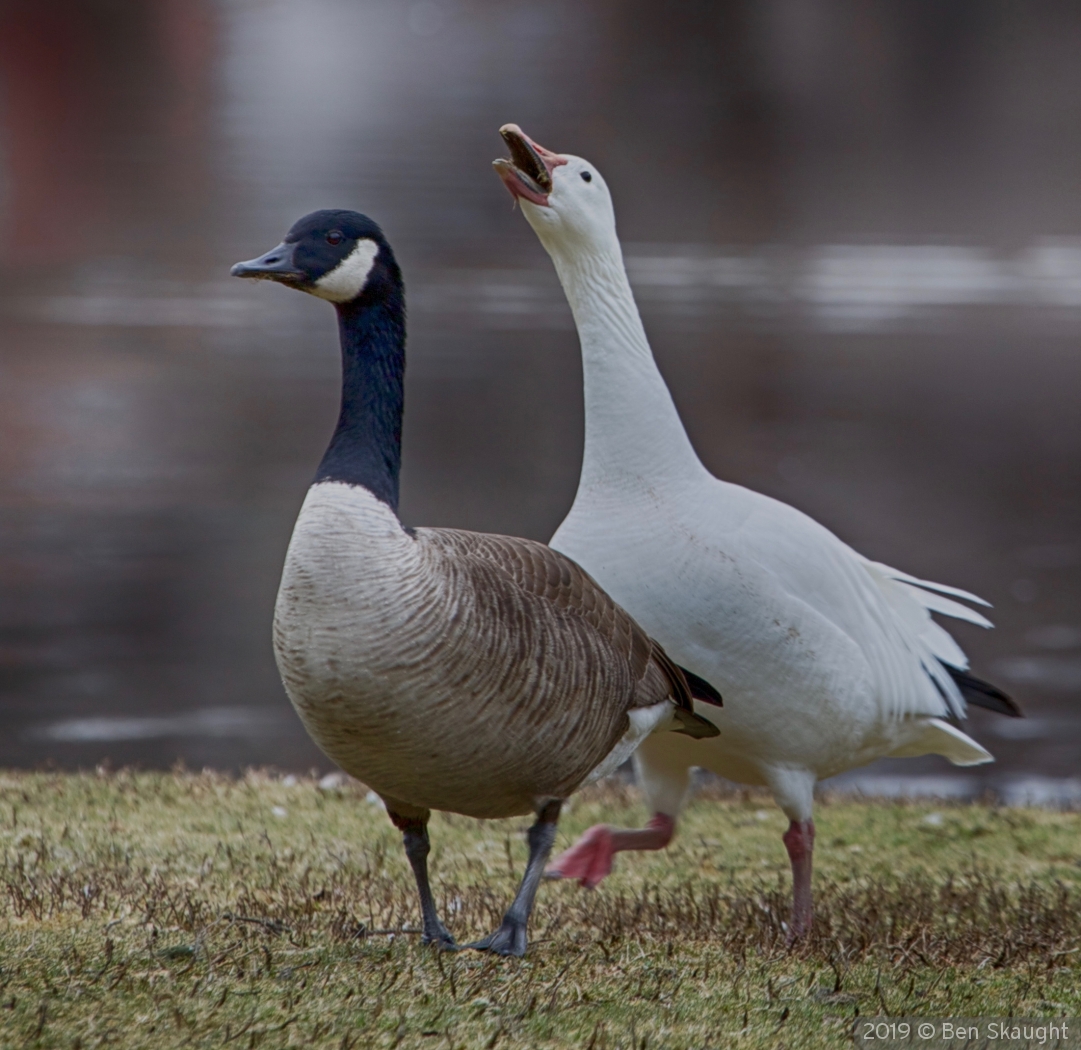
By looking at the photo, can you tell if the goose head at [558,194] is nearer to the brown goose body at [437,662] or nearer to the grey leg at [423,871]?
the brown goose body at [437,662]

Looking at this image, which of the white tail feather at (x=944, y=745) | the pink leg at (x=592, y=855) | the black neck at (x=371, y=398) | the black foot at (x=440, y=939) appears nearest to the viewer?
the black neck at (x=371, y=398)

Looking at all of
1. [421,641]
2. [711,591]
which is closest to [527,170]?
[711,591]

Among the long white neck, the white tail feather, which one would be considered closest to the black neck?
the long white neck

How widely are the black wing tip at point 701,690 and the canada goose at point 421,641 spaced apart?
10 cm

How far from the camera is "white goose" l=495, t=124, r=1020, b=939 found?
466cm

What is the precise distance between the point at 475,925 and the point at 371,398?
1.71m

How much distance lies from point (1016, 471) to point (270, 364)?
39.8 ft

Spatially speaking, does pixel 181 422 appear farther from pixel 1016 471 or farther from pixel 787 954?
pixel 787 954

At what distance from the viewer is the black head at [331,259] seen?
13.4ft

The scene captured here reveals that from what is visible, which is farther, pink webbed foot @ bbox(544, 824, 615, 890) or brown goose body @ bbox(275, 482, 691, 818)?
pink webbed foot @ bbox(544, 824, 615, 890)

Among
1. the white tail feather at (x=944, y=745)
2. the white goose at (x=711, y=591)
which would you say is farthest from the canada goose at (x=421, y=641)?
the white tail feather at (x=944, y=745)

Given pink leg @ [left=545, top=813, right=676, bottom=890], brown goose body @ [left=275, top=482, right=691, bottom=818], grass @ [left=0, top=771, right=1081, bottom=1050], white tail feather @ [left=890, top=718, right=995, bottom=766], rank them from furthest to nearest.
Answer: white tail feather @ [left=890, top=718, right=995, bottom=766] < pink leg @ [left=545, top=813, right=676, bottom=890] < brown goose body @ [left=275, top=482, right=691, bottom=818] < grass @ [left=0, top=771, right=1081, bottom=1050]

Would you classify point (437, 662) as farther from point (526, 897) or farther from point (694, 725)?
point (694, 725)

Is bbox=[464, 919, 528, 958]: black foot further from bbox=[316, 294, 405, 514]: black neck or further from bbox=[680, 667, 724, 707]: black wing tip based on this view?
bbox=[316, 294, 405, 514]: black neck
